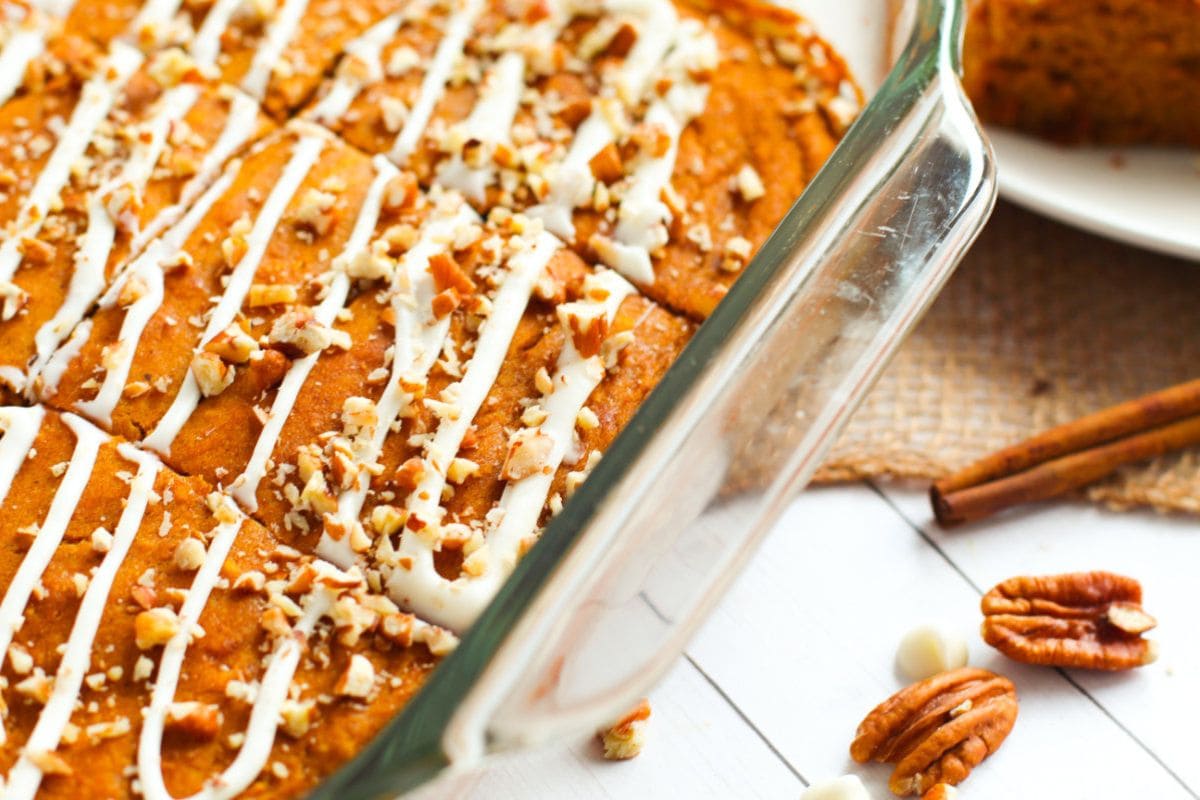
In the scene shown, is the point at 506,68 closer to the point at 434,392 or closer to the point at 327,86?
the point at 327,86

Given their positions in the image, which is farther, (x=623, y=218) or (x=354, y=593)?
(x=623, y=218)

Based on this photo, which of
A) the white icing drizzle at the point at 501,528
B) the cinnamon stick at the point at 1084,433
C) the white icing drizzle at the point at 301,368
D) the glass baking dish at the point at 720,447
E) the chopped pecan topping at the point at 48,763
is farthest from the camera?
the cinnamon stick at the point at 1084,433

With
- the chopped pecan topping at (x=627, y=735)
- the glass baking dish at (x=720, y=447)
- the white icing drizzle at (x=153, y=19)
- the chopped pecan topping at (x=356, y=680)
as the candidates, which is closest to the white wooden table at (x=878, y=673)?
the chopped pecan topping at (x=627, y=735)

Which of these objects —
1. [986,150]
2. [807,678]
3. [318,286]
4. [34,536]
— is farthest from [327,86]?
[807,678]

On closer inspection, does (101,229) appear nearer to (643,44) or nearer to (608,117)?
(608,117)

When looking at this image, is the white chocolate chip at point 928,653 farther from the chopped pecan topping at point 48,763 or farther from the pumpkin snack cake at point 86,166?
the pumpkin snack cake at point 86,166

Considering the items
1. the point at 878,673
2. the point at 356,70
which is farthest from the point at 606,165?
the point at 878,673

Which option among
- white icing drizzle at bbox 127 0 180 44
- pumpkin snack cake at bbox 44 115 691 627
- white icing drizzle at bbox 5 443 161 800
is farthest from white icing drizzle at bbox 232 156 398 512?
white icing drizzle at bbox 127 0 180 44
